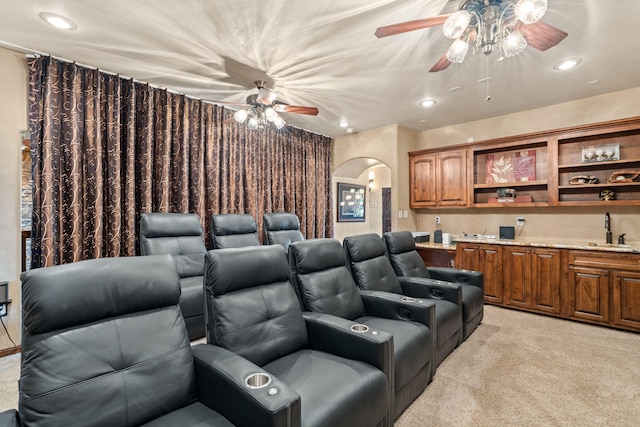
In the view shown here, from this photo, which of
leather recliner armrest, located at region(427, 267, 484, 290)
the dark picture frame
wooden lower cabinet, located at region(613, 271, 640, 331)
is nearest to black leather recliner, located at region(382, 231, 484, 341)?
leather recliner armrest, located at region(427, 267, 484, 290)

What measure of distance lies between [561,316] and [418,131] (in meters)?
3.52

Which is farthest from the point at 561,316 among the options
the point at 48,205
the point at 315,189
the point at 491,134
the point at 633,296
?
the point at 48,205

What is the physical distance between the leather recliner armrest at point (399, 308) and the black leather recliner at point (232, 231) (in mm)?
2047

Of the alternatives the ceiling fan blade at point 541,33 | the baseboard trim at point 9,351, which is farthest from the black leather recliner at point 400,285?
the baseboard trim at point 9,351

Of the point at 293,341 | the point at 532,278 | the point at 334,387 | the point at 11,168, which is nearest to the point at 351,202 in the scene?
the point at 532,278

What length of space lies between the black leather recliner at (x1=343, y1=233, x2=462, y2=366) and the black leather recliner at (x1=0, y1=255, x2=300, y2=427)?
150 cm

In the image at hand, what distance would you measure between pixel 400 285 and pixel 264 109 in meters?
2.51

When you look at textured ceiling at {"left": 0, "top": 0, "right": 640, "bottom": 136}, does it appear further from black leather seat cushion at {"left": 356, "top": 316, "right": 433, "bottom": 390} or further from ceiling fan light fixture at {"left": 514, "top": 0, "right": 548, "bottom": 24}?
black leather seat cushion at {"left": 356, "top": 316, "right": 433, "bottom": 390}

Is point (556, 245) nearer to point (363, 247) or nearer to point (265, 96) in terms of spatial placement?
point (363, 247)

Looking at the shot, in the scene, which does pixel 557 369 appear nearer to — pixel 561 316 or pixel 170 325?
pixel 561 316

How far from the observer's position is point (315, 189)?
5766 millimetres

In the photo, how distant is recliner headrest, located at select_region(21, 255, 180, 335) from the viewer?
112cm

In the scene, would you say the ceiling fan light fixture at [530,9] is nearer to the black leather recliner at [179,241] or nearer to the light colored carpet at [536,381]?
the light colored carpet at [536,381]

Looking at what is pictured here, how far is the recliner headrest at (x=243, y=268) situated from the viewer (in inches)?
63.5
